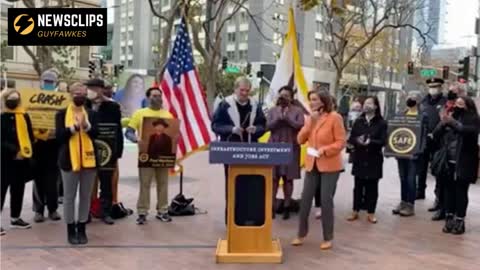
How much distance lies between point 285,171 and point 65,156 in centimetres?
295

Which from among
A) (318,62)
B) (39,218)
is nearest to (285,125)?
(39,218)

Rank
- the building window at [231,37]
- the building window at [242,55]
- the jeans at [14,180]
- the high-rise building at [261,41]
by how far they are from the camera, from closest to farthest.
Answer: the jeans at [14,180], the high-rise building at [261,41], the building window at [242,55], the building window at [231,37]

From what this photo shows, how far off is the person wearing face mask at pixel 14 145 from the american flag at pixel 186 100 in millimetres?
2812

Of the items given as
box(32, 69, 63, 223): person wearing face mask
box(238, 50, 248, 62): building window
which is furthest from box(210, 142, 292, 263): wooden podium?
box(238, 50, 248, 62): building window

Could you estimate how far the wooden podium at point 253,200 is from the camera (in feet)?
20.7

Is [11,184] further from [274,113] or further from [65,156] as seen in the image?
[274,113]

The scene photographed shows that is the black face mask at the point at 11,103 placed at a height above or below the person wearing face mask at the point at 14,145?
above

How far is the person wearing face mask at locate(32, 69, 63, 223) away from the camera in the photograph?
315 inches

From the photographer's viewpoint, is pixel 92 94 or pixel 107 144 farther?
pixel 107 144

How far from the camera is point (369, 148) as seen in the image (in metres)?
8.62

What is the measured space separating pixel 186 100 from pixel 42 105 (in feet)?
9.34

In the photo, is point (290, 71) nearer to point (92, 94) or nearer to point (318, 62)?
point (92, 94)

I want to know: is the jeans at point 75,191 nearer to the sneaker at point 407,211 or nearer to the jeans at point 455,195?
the jeans at point 455,195

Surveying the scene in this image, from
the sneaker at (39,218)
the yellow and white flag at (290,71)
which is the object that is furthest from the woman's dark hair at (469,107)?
the sneaker at (39,218)
